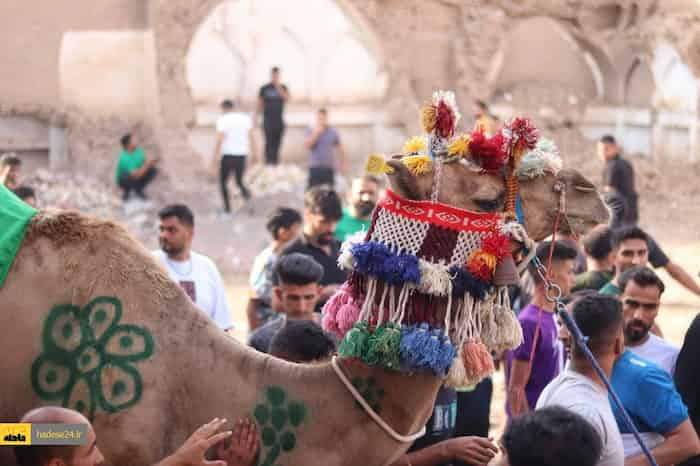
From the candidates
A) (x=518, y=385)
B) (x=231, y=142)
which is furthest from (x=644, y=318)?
(x=231, y=142)

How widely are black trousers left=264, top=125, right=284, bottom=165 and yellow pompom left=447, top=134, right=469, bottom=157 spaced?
54.0 feet

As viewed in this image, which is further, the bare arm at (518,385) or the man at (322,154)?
the man at (322,154)

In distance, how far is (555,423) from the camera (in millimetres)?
3350

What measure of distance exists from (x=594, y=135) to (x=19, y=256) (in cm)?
2220

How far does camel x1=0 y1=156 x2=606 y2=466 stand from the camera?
405cm

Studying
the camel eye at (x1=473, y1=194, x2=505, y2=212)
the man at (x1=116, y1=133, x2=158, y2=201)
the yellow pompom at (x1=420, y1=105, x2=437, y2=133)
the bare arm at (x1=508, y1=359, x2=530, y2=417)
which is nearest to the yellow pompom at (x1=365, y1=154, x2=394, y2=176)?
the yellow pompom at (x1=420, y1=105, x2=437, y2=133)

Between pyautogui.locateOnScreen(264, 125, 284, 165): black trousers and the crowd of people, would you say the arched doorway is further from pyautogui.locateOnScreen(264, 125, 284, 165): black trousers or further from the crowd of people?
the crowd of people

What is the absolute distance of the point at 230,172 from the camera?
18.7 metres

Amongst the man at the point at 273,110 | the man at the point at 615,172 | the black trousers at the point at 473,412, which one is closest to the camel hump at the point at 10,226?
the black trousers at the point at 473,412

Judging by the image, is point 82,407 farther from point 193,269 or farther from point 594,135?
point 594,135

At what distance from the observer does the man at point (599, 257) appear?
7.78m

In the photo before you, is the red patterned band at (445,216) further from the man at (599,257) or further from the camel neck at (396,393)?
the man at (599,257)

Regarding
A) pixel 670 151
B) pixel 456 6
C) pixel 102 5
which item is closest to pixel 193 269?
pixel 102 5

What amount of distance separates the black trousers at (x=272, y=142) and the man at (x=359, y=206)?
11.7 meters
